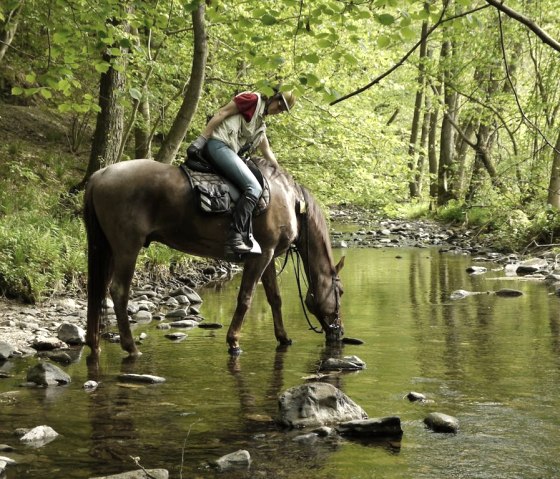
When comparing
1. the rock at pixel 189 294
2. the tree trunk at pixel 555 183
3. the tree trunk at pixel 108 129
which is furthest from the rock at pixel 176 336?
the tree trunk at pixel 555 183

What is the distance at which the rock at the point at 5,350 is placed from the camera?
7.48m

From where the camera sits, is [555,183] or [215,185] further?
[555,183]

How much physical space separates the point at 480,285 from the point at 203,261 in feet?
19.7

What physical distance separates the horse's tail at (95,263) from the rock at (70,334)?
31.6 inches

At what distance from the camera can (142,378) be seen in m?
6.65

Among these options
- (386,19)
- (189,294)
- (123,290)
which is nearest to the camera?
(386,19)

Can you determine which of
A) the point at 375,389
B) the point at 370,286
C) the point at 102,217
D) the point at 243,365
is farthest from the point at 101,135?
the point at 375,389

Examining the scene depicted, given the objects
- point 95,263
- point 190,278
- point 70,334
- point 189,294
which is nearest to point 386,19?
point 95,263

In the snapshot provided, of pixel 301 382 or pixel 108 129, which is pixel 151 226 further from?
pixel 108 129

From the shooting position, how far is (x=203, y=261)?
16.2m

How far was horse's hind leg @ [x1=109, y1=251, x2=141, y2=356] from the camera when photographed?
304 inches

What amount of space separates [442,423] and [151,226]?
399 cm

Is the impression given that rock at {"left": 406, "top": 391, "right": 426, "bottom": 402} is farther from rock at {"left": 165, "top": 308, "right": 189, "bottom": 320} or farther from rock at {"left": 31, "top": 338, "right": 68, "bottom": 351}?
rock at {"left": 165, "top": 308, "right": 189, "bottom": 320}

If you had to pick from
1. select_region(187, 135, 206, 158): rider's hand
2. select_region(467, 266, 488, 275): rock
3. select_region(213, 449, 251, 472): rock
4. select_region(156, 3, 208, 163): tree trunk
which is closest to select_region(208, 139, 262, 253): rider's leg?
select_region(187, 135, 206, 158): rider's hand
